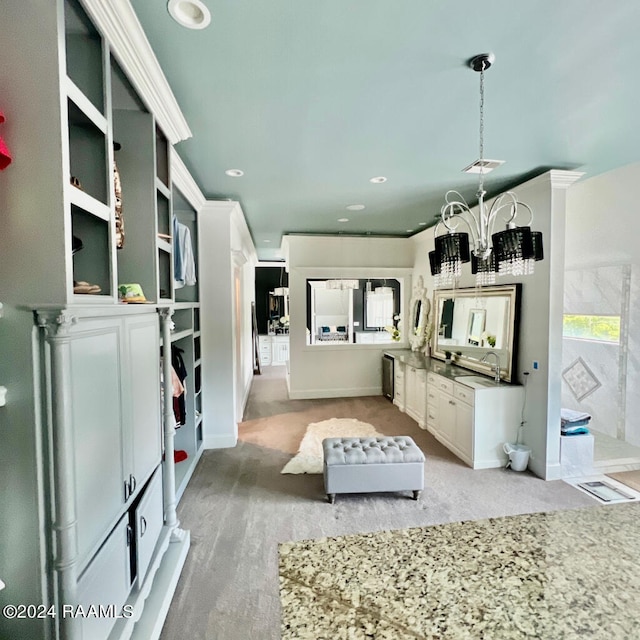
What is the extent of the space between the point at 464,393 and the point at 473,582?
3.21 metres

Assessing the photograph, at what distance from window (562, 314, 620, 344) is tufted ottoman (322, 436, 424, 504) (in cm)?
310

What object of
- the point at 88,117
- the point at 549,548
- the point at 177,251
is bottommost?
the point at 549,548

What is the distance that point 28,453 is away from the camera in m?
1.07

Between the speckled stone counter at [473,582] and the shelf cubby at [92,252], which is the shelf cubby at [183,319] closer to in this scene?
the shelf cubby at [92,252]

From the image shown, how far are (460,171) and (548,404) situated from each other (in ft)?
7.77

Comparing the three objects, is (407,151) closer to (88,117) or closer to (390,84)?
(390,84)

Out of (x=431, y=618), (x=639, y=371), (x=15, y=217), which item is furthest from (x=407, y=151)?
(x=639, y=371)

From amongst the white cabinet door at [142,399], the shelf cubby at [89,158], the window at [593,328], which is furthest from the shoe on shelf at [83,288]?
the window at [593,328]

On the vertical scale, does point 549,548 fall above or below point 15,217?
below

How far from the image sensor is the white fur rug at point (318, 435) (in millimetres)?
3514

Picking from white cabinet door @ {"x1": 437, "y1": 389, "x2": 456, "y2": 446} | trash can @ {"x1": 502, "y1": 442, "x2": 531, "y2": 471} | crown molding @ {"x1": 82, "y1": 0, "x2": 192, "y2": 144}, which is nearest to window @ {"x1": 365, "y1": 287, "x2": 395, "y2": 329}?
white cabinet door @ {"x1": 437, "y1": 389, "x2": 456, "y2": 446}

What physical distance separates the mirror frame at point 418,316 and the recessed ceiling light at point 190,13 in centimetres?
483

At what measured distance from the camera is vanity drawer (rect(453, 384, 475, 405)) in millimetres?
3543

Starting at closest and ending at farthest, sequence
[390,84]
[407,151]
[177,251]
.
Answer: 1. [390,84]
2. [407,151]
3. [177,251]
